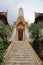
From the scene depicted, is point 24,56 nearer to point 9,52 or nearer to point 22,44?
point 9,52

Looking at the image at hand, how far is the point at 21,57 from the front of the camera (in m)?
27.5

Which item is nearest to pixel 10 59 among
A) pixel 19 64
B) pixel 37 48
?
pixel 19 64

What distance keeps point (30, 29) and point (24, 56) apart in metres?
11.8

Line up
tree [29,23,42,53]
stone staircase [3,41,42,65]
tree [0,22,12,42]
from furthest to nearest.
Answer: tree [29,23,42,53]
tree [0,22,12,42]
stone staircase [3,41,42,65]

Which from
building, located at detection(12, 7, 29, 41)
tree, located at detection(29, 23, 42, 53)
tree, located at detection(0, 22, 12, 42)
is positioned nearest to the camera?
tree, located at detection(0, 22, 12, 42)

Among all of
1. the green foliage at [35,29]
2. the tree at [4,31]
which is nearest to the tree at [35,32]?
the green foliage at [35,29]

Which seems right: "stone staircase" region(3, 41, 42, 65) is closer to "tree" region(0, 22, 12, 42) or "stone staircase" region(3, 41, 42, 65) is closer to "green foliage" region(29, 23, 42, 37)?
"tree" region(0, 22, 12, 42)

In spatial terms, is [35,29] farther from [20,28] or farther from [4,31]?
[20,28]

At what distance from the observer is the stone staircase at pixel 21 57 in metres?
25.9

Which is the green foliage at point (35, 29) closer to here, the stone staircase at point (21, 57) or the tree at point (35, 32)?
the tree at point (35, 32)

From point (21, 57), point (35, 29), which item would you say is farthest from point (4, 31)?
point (21, 57)

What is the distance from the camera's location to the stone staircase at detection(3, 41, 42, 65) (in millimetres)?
25938

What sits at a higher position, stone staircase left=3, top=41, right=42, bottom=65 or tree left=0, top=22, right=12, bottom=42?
tree left=0, top=22, right=12, bottom=42

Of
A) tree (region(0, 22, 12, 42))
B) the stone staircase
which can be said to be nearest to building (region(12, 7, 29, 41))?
tree (region(0, 22, 12, 42))
